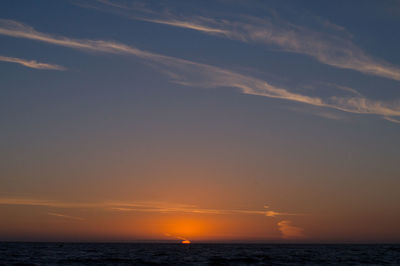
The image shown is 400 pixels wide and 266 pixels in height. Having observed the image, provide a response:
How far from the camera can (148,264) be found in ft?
196

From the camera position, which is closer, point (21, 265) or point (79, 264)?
point (21, 265)

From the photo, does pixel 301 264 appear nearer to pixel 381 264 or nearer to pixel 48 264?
pixel 381 264

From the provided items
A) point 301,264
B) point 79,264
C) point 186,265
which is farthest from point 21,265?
point 301,264

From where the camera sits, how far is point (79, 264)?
5691 centimetres

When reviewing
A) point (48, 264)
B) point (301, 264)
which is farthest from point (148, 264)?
point (301, 264)

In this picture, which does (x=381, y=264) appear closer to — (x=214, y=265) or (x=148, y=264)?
(x=214, y=265)

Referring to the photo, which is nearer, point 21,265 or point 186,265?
point 21,265

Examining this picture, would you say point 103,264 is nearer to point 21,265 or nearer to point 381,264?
point 21,265

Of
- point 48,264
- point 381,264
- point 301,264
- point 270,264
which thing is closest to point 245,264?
point 270,264

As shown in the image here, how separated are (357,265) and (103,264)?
36.9 metres

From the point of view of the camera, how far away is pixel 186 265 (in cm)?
5722

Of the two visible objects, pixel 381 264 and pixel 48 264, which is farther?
pixel 381 264

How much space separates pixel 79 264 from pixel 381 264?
1750 inches

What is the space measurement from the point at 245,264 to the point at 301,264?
8425 millimetres
